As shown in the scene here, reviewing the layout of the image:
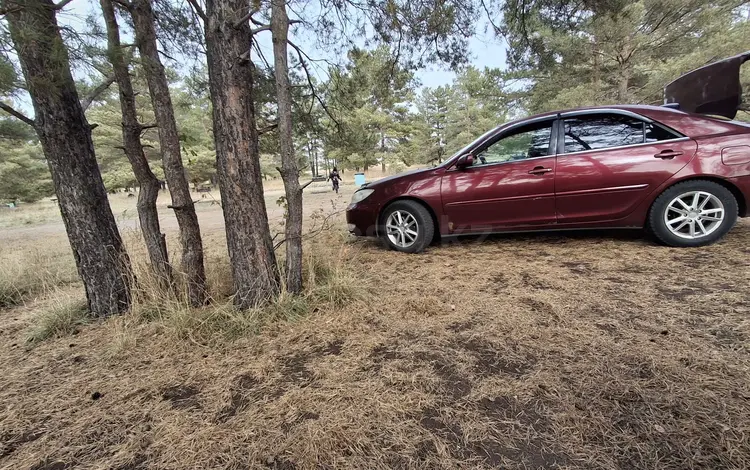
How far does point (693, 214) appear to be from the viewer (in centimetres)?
306

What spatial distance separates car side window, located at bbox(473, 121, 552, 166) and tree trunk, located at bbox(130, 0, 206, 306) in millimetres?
2991

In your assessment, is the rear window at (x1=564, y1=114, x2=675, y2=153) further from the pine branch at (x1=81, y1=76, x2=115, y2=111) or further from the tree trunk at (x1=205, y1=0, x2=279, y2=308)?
the pine branch at (x1=81, y1=76, x2=115, y2=111)

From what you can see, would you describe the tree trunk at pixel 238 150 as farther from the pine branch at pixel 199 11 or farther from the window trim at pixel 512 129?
the window trim at pixel 512 129

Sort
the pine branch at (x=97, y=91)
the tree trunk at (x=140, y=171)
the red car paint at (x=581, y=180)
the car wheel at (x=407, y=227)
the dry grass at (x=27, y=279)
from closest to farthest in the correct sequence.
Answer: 1. the pine branch at (x=97, y=91)
2. the tree trunk at (x=140, y=171)
3. the red car paint at (x=581, y=180)
4. the dry grass at (x=27, y=279)
5. the car wheel at (x=407, y=227)

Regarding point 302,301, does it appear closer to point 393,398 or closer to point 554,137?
point 393,398

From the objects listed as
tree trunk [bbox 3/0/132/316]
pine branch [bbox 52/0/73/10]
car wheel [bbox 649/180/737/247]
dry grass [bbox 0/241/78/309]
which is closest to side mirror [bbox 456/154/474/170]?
car wheel [bbox 649/180/737/247]

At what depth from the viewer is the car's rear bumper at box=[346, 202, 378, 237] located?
3.99 meters

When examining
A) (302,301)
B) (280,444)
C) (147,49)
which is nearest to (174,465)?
(280,444)

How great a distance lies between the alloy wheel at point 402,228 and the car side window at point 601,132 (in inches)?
71.8

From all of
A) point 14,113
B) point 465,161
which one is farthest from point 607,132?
point 14,113

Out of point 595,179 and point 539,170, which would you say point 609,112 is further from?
point 539,170

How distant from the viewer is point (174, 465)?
1181 millimetres

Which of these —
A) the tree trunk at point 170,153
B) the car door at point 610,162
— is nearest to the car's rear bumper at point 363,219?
the tree trunk at point 170,153

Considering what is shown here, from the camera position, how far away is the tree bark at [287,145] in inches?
90.2
